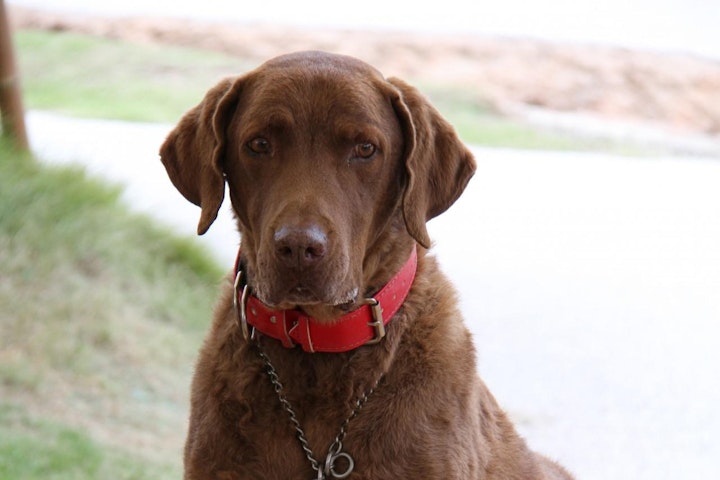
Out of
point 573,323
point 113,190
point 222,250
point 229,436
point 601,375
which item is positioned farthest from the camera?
point 222,250

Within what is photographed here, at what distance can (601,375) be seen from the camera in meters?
6.05

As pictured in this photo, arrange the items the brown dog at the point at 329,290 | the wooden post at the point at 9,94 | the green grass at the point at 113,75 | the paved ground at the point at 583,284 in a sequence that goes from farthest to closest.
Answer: the green grass at the point at 113,75 → the wooden post at the point at 9,94 → the paved ground at the point at 583,284 → the brown dog at the point at 329,290

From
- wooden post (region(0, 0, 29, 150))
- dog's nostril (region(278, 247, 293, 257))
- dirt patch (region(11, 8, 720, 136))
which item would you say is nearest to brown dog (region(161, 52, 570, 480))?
dog's nostril (region(278, 247, 293, 257))

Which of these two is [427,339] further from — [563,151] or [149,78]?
[149,78]

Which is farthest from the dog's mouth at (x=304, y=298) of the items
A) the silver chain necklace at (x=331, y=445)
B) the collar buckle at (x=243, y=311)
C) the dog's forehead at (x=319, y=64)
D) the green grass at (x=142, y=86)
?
the green grass at (x=142, y=86)

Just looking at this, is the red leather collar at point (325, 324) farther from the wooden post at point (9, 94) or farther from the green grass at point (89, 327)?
the wooden post at point (9, 94)

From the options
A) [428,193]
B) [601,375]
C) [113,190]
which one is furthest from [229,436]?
[113,190]

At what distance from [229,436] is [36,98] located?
785 cm

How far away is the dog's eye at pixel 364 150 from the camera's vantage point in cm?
236

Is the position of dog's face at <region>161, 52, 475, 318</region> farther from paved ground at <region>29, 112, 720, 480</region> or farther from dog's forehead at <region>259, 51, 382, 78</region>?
paved ground at <region>29, 112, 720, 480</region>

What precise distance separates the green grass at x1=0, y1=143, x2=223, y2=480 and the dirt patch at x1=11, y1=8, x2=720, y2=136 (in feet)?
9.00

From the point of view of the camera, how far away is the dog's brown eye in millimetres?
2379

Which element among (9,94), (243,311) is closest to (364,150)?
(243,311)

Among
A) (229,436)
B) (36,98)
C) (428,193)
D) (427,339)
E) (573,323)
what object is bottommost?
(36,98)
